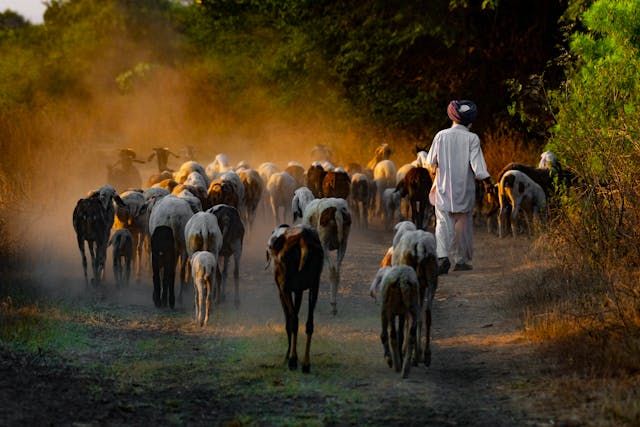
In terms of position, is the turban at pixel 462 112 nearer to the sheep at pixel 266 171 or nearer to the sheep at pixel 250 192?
the sheep at pixel 250 192

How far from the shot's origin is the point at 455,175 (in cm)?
1409

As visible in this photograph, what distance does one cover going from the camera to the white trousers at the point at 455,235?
14.3 meters

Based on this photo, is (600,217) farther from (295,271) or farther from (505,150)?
(505,150)

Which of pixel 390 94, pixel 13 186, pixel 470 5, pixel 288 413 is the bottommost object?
pixel 288 413

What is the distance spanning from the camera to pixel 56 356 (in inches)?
394

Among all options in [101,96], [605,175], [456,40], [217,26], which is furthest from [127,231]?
[101,96]

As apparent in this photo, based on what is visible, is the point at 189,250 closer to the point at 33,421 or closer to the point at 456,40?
the point at 33,421

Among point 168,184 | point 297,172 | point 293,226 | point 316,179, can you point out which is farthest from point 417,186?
point 293,226

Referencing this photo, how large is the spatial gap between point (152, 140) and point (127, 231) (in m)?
20.2

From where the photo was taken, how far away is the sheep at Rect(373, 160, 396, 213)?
20875 millimetres

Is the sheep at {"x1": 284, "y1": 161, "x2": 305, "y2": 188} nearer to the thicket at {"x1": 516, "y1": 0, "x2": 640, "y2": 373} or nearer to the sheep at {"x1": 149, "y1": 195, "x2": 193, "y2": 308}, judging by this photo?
the thicket at {"x1": 516, "y1": 0, "x2": 640, "y2": 373}

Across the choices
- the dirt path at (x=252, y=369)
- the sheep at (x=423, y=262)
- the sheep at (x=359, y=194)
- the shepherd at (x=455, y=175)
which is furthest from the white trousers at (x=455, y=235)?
the sheep at (x=359, y=194)

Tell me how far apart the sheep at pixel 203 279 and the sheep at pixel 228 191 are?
412 centimetres

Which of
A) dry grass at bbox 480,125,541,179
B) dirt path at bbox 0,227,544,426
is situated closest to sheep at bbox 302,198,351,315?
dirt path at bbox 0,227,544,426
